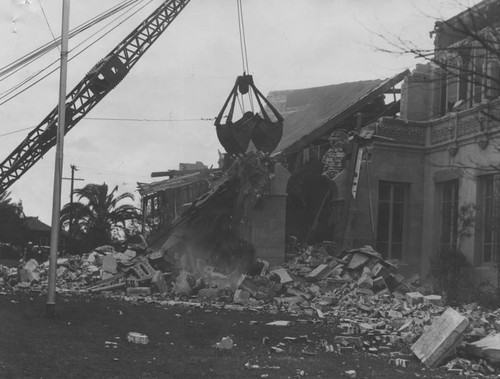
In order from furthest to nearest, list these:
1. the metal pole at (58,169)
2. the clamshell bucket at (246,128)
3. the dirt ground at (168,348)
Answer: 1. the clamshell bucket at (246,128)
2. the metal pole at (58,169)
3. the dirt ground at (168,348)

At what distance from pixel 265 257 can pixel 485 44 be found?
45.2ft

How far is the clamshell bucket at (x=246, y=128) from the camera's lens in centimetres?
1634

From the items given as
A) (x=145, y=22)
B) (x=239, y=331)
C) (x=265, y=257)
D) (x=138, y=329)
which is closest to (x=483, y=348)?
(x=239, y=331)

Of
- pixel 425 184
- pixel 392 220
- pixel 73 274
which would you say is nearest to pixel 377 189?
pixel 392 220

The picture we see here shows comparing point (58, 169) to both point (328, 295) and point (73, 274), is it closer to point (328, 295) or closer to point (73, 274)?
point (328, 295)

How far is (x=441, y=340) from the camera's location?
8594 mm

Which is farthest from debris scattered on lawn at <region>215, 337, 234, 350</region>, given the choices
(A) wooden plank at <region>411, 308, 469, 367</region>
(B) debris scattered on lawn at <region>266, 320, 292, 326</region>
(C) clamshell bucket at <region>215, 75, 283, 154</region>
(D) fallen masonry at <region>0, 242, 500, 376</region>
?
(C) clamshell bucket at <region>215, 75, 283, 154</region>

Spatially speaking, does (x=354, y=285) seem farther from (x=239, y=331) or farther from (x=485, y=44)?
(x=485, y=44)

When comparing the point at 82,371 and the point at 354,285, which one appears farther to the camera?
the point at 354,285

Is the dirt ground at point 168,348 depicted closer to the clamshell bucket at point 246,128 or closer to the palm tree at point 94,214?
the clamshell bucket at point 246,128

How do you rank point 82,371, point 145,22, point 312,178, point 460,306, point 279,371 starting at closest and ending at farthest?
point 82,371 → point 279,371 → point 460,306 → point 312,178 → point 145,22

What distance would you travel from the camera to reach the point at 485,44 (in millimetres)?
4516

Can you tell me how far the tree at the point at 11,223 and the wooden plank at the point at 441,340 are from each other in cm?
3736

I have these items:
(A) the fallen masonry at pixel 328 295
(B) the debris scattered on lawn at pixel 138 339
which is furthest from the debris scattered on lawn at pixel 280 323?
(B) the debris scattered on lawn at pixel 138 339
